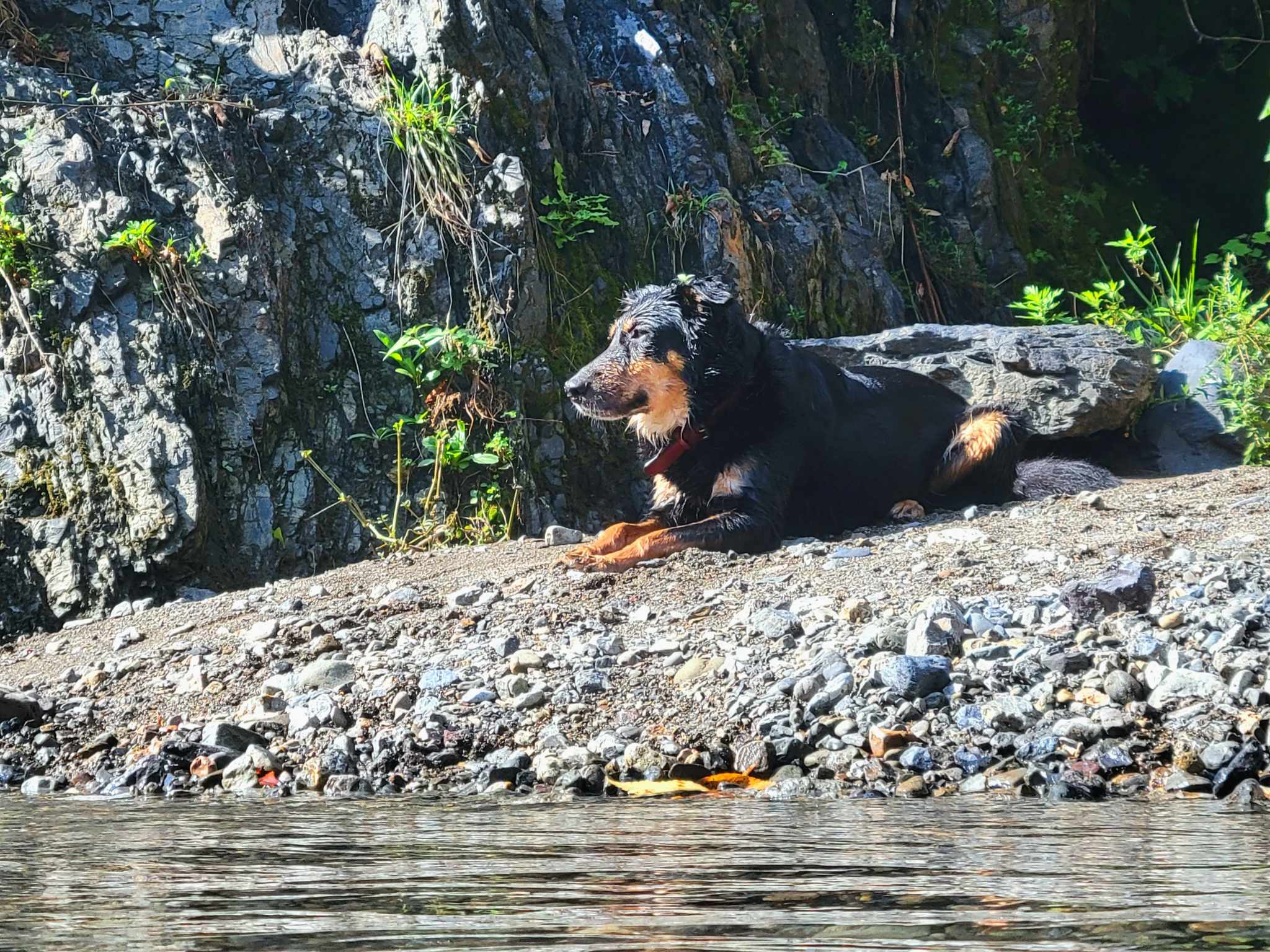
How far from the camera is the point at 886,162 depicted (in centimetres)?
1094

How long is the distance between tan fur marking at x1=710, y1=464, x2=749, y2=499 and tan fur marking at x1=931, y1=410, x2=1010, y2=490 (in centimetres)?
128

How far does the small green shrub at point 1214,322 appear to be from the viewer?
7.47 meters

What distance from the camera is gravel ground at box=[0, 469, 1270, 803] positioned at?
3.63m

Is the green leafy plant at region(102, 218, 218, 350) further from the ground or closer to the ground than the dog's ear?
further from the ground

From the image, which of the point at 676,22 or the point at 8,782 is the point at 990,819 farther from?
the point at 676,22

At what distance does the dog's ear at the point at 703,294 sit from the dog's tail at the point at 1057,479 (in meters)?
1.94

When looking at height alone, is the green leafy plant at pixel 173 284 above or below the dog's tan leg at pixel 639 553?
above

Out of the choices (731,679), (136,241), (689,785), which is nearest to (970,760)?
(689,785)

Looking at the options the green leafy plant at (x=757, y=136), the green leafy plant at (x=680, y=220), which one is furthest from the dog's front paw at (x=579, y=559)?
the green leafy plant at (x=757, y=136)

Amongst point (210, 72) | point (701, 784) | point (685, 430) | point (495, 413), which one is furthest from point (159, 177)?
point (701, 784)

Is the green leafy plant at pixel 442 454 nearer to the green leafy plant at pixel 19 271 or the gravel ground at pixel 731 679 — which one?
the gravel ground at pixel 731 679

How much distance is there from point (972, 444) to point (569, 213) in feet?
9.82

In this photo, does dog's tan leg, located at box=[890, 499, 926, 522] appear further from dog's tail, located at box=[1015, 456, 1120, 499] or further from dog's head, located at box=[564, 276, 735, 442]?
dog's head, located at box=[564, 276, 735, 442]


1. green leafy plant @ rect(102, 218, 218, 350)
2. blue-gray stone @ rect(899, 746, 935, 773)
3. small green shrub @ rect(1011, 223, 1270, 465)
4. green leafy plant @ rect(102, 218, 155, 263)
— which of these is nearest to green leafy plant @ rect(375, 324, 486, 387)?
green leafy plant @ rect(102, 218, 218, 350)
